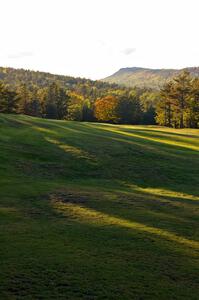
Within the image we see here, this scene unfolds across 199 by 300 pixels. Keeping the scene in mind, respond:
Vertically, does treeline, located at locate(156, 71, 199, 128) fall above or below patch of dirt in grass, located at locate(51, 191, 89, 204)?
above

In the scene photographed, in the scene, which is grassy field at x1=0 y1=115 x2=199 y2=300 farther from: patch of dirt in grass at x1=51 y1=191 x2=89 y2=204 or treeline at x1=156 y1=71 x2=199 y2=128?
treeline at x1=156 y1=71 x2=199 y2=128

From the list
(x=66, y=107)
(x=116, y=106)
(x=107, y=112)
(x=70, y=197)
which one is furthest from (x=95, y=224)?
(x=116, y=106)

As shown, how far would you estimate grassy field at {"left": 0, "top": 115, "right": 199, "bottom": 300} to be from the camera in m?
11.9

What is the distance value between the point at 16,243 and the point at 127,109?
12649 centimetres

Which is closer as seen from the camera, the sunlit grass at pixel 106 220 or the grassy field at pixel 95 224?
the grassy field at pixel 95 224

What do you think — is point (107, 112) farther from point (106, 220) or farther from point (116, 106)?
point (106, 220)

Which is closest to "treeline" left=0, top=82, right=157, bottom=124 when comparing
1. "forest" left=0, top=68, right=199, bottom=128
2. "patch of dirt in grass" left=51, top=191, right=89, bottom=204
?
"forest" left=0, top=68, right=199, bottom=128

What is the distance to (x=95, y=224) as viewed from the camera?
17.7m

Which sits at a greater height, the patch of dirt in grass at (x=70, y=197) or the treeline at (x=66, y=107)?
the treeline at (x=66, y=107)

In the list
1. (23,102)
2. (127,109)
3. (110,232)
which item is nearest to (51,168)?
(110,232)

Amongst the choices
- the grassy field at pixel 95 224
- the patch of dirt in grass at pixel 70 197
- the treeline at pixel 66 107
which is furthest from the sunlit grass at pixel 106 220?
the treeline at pixel 66 107

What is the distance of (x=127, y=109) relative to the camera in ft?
456

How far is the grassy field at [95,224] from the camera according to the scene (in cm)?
1192

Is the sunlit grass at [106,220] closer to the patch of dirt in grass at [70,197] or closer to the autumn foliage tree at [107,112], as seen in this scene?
the patch of dirt in grass at [70,197]
